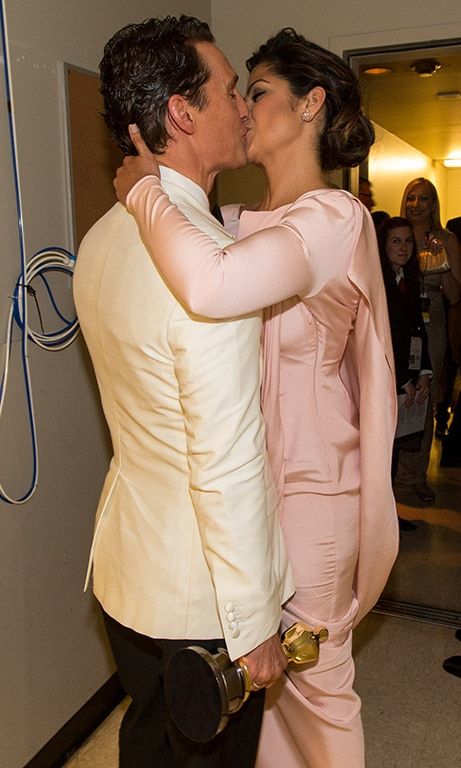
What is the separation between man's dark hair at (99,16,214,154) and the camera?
1.34 meters

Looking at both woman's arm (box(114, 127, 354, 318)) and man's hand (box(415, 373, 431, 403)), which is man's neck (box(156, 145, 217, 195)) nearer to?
woman's arm (box(114, 127, 354, 318))

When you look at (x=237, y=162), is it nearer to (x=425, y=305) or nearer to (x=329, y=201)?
(x=329, y=201)

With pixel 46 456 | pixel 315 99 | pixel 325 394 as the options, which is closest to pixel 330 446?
pixel 325 394

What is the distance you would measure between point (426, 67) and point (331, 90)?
152 centimetres

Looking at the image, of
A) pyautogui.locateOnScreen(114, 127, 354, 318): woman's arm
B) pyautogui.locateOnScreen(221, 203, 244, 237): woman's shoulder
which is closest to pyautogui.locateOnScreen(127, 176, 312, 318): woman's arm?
pyautogui.locateOnScreen(114, 127, 354, 318): woman's arm

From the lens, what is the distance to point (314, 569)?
175 centimetres

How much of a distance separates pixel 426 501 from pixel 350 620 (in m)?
1.78

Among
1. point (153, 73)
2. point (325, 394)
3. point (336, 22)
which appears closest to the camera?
point (153, 73)

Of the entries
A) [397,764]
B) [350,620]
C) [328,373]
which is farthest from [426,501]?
[328,373]

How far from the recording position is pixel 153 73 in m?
1.34

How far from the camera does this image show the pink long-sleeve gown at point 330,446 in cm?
157

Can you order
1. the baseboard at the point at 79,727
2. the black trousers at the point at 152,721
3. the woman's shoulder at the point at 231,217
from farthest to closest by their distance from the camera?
the baseboard at the point at 79,727 → the woman's shoulder at the point at 231,217 → the black trousers at the point at 152,721

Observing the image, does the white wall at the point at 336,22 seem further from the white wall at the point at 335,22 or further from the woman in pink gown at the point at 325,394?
the woman in pink gown at the point at 325,394

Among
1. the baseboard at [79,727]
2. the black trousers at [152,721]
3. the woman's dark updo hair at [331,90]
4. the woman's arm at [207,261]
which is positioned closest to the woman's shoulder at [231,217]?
the woman's dark updo hair at [331,90]
